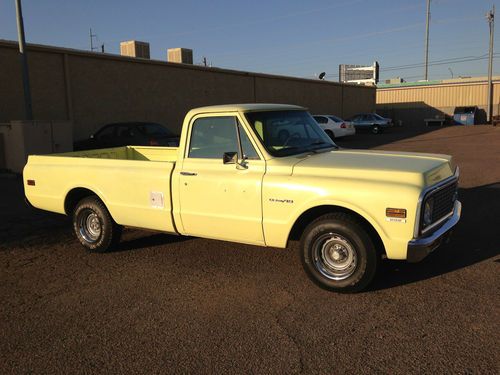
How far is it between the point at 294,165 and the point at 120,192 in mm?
2305

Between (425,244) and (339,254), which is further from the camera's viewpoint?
(339,254)

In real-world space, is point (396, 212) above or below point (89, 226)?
above

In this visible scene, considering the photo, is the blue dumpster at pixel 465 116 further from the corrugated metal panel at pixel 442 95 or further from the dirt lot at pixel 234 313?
the dirt lot at pixel 234 313

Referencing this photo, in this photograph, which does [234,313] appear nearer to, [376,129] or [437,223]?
[437,223]

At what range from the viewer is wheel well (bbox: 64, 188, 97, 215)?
21.0 feet

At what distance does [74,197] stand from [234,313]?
3334 millimetres

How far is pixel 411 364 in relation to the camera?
11.1 feet

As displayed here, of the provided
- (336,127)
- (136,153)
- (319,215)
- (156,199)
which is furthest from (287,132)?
(336,127)

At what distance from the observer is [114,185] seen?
5930 mm

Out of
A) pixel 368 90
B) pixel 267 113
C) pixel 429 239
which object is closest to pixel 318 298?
pixel 429 239

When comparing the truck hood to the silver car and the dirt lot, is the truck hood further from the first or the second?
the silver car

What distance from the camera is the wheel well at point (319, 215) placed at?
4.53 m

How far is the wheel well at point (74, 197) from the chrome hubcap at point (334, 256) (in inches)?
127

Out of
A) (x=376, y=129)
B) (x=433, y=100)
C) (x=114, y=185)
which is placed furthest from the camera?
(x=433, y=100)
